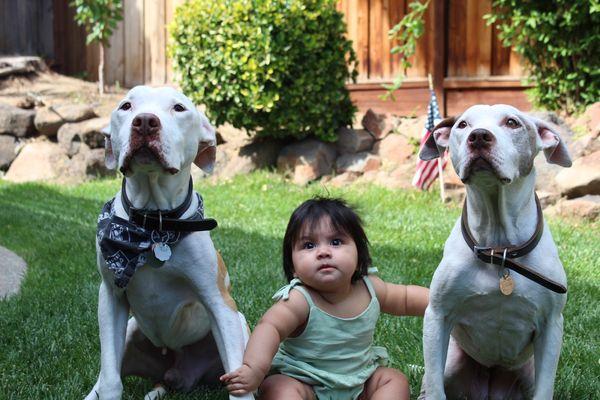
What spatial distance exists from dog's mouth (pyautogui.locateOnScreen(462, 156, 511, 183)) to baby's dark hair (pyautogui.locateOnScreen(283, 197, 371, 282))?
2.16ft

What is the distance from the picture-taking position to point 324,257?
3223mm

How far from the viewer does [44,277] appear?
5.64m

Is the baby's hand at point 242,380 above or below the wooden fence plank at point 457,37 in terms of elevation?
below

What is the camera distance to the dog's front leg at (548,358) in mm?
2926

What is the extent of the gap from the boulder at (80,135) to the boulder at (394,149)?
4.04 m

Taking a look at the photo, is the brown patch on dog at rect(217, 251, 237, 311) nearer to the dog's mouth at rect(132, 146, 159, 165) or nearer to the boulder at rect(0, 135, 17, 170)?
the dog's mouth at rect(132, 146, 159, 165)

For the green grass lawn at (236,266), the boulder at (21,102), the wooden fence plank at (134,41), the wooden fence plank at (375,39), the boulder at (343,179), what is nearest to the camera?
the green grass lawn at (236,266)

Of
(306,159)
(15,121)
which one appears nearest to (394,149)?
(306,159)

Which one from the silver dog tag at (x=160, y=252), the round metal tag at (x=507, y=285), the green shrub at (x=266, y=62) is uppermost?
the green shrub at (x=266, y=62)

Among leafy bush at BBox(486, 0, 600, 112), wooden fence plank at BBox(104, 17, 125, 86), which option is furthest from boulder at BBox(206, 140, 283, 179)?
wooden fence plank at BBox(104, 17, 125, 86)

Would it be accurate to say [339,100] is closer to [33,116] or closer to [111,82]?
[33,116]

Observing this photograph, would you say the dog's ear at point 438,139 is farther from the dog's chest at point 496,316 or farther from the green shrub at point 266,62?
the green shrub at point 266,62

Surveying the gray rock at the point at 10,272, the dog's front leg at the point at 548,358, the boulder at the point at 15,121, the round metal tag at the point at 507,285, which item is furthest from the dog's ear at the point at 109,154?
the boulder at the point at 15,121

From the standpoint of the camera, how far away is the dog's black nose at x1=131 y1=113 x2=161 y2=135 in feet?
9.39
